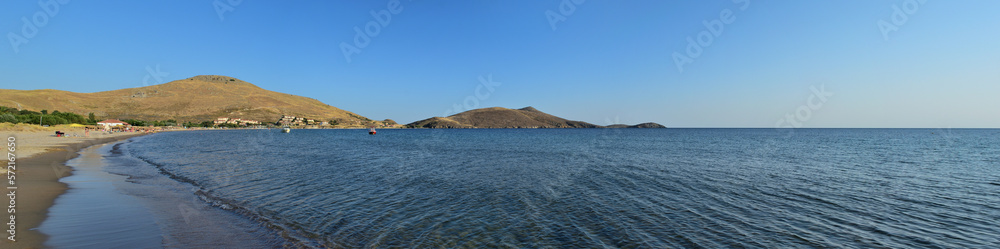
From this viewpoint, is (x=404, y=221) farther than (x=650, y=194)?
No

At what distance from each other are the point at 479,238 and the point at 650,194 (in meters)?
12.0

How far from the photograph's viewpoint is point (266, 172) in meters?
Answer: 28.9

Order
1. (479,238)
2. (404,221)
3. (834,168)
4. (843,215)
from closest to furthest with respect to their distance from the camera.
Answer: (479,238) → (404,221) → (843,215) → (834,168)

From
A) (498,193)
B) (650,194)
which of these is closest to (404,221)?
(498,193)

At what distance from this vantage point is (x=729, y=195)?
20438 millimetres

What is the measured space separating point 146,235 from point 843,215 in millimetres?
26816

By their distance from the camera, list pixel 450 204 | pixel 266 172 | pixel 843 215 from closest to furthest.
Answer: pixel 843 215 → pixel 450 204 → pixel 266 172

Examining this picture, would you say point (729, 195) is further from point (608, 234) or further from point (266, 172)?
point (266, 172)

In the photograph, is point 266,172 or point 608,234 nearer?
point 608,234

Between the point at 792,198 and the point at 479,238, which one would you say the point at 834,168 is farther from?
the point at 479,238

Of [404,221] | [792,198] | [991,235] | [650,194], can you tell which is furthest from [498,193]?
[991,235]

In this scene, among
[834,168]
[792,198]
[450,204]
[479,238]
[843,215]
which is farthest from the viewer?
[834,168]

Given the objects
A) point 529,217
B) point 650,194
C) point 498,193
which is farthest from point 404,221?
point 650,194

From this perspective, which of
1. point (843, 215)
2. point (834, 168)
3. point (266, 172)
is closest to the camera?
point (843, 215)
